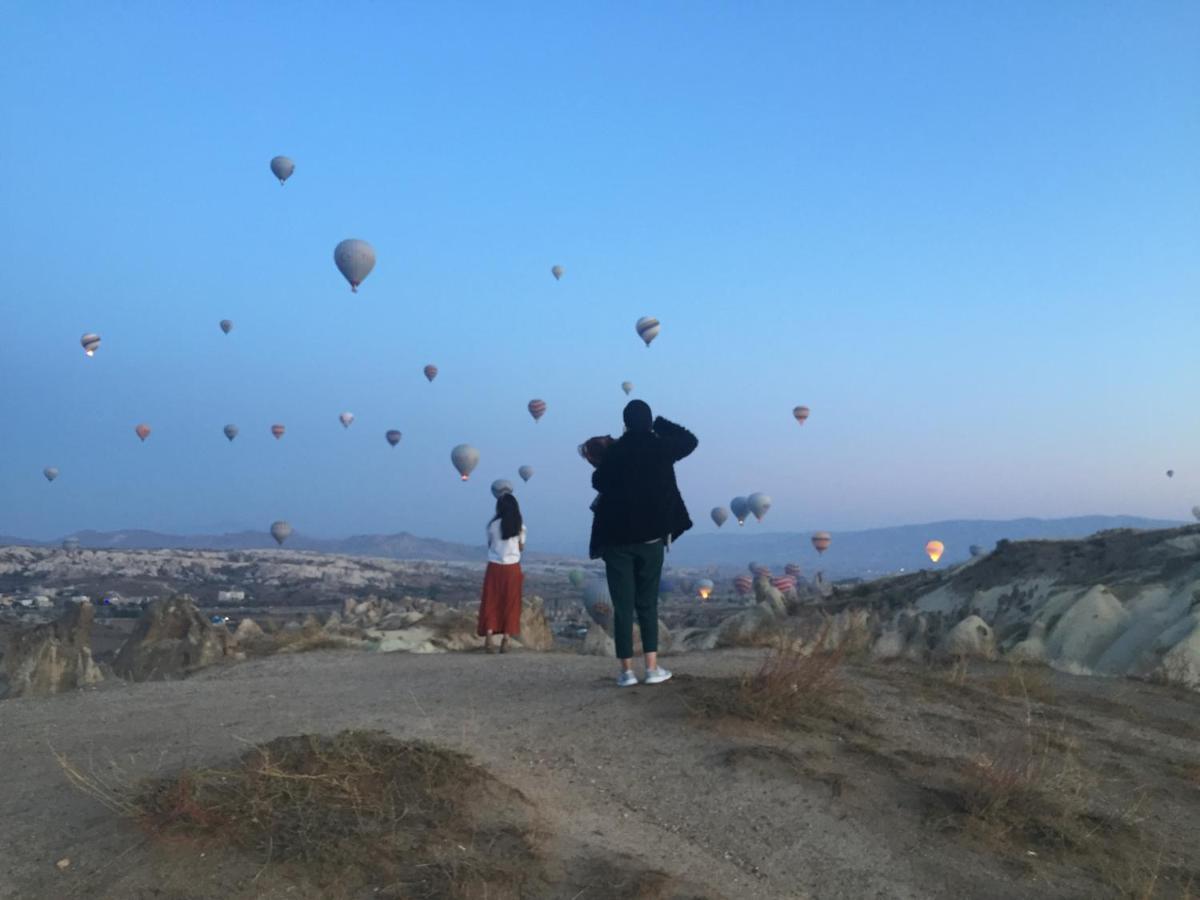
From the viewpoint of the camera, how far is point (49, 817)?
15.1 feet

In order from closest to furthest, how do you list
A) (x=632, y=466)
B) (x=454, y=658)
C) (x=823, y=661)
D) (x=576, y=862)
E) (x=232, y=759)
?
(x=576, y=862), (x=232, y=759), (x=823, y=661), (x=632, y=466), (x=454, y=658)

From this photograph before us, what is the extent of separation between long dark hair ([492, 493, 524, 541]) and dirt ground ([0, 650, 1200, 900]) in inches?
125

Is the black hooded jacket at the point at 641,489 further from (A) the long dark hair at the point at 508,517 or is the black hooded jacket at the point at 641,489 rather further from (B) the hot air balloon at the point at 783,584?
(B) the hot air balloon at the point at 783,584

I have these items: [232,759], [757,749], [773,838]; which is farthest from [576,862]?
[232,759]

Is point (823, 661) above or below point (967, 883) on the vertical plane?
above

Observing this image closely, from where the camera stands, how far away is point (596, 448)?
23.7ft

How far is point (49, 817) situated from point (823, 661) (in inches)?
170

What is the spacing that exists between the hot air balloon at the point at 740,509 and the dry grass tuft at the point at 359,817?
55350 millimetres

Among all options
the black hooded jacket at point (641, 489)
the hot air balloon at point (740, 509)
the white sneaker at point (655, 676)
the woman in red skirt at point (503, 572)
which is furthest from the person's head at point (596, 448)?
the hot air balloon at point (740, 509)

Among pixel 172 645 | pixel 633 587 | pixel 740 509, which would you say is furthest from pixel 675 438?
pixel 740 509

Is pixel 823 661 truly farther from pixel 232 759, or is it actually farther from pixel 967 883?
pixel 232 759

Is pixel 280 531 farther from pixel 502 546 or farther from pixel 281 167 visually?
pixel 502 546

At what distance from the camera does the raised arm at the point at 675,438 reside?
7.06 metres

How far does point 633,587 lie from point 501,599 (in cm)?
477
